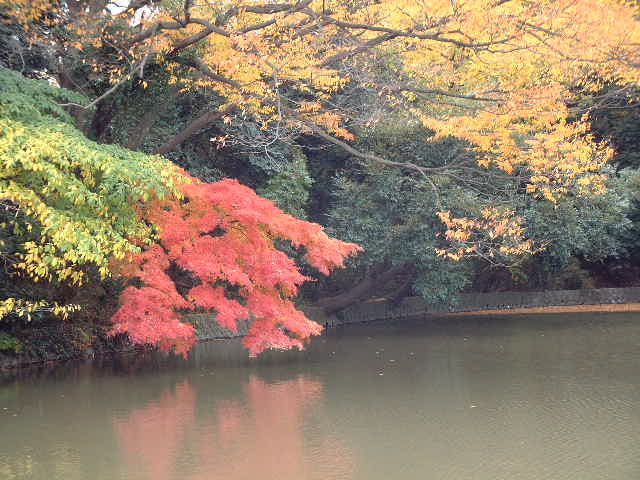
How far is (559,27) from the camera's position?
9.61m

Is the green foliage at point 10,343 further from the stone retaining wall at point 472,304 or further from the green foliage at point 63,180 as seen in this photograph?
the stone retaining wall at point 472,304

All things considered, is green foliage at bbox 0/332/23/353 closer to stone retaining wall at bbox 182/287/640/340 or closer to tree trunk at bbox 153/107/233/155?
tree trunk at bbox 153/107/233/155

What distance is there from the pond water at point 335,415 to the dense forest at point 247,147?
1084mm

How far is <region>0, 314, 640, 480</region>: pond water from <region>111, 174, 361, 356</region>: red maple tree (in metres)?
0.83

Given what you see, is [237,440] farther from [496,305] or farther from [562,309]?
[562,309]

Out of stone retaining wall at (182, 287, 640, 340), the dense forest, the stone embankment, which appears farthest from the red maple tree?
the stone embankment

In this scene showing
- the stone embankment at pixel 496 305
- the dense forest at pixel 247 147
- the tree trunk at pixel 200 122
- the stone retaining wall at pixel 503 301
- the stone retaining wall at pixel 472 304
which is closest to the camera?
the dense forest at pixel 247 147

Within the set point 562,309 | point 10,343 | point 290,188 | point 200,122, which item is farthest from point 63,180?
point 562,309

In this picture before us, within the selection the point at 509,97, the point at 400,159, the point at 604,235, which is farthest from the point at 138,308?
the point at 604,235

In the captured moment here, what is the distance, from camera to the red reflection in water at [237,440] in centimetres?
678

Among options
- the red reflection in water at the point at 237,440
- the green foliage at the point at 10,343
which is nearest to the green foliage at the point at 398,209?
the green foliage at the point at 10,343

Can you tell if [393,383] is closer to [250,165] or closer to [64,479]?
[64,479]

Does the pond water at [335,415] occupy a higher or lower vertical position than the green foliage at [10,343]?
lower

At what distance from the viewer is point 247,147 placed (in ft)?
56.2
